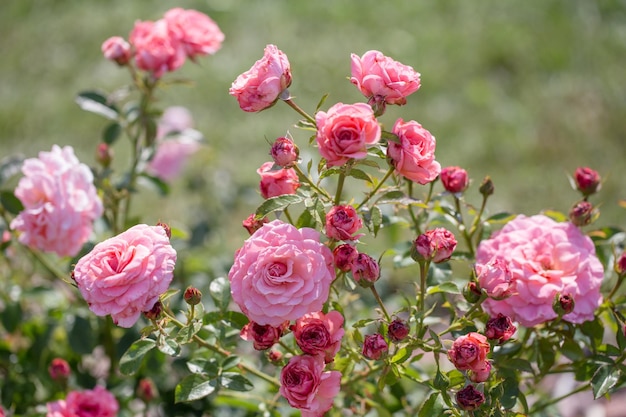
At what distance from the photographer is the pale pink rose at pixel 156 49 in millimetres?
1495

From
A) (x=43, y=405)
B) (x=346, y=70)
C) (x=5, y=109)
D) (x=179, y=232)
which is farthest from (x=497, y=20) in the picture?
(x=43, y=405)

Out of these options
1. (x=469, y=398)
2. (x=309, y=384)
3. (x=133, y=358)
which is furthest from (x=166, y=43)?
(x=469, y=398)

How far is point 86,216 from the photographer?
1385 mm

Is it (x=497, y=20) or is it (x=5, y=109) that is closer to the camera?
(x=5, y=109)

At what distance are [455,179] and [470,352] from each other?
1.01 ft

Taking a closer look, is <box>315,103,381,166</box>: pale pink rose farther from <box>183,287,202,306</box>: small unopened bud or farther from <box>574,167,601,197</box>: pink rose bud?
<box>574,167,601,197</box>: pink rose bud

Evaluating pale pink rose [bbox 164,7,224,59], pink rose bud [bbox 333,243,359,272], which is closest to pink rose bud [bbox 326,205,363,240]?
pink rose bud [bbox 333,243,359,272]

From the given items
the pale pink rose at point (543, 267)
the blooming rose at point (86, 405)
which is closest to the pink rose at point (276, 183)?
the pale pink rose at point (543, 267)

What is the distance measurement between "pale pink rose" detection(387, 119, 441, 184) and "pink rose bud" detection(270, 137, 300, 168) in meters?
0.12

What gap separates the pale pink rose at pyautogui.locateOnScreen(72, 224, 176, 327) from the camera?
980 millimetres

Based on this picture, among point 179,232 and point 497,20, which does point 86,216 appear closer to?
point 179,232

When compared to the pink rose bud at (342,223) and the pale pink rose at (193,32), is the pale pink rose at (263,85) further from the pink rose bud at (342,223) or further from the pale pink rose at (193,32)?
the pale pink rose at (193,32)

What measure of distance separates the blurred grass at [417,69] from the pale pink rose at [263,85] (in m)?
1.54

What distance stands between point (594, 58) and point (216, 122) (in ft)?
5.18
